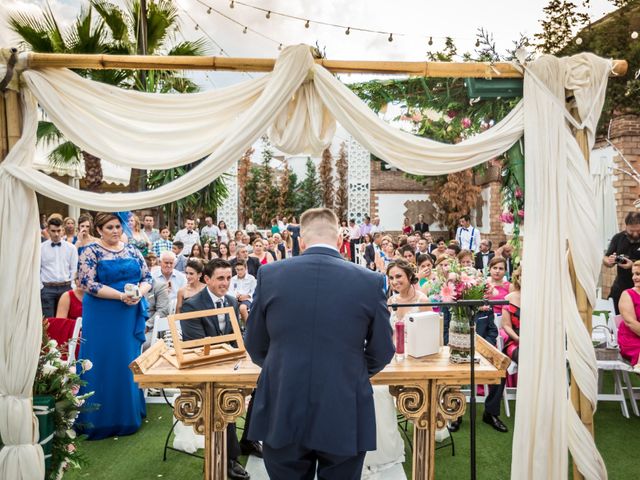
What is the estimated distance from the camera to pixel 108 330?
4754 mm

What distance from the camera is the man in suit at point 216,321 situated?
4078mm

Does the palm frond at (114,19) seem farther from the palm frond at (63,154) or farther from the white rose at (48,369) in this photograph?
the white rose at (48,369)

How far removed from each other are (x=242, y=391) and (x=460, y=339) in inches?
59.7

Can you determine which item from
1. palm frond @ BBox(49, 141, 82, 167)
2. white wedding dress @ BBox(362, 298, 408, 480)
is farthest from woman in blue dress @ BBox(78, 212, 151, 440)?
palm frond @ BBox(49, 141, 82, 167)

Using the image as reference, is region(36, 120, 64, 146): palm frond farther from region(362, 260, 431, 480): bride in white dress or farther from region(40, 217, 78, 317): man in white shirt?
region(362, 260, 431, 480): bride in white dress

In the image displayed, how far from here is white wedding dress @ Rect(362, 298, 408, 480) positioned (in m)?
3.97

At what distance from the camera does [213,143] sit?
3299 millimetres

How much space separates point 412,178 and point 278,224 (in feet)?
21.3

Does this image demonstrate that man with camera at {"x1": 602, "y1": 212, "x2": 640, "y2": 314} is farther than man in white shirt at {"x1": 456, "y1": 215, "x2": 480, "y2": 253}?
No

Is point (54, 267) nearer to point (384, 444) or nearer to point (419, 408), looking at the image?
point (384, 444)

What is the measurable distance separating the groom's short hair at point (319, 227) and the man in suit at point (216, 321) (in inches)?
77.5

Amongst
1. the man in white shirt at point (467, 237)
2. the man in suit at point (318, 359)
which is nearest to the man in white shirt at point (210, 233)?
the man in white shirt at point (467, 237)

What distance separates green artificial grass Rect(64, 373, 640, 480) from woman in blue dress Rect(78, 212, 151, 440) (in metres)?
0.22

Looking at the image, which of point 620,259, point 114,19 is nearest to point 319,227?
point 620,259
